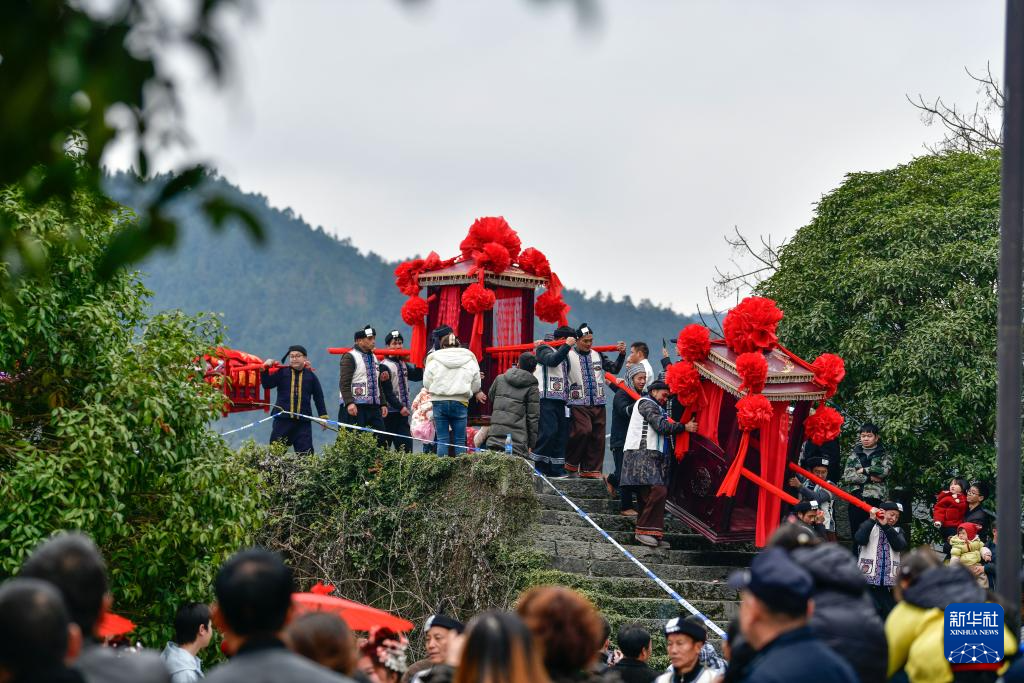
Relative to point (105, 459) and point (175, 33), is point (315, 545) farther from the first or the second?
point (175, 33)

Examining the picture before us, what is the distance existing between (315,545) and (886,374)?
7.35 meters

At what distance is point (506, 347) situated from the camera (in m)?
18.6

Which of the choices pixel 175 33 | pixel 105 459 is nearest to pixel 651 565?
pixel 105 459

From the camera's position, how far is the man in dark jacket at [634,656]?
9.05 metres

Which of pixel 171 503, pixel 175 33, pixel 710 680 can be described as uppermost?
pixel 175 33

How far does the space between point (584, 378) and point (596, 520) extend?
6.10 feet

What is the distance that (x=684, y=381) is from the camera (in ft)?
50.9

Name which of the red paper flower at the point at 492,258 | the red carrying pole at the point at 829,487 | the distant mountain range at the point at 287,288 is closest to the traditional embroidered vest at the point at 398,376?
the red paper flower at the point at 492,258

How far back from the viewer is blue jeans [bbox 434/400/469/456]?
1718cm

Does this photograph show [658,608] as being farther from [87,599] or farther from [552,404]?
[87,599]

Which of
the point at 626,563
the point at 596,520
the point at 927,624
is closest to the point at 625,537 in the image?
the point at 596,520

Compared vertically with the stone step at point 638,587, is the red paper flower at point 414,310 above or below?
above

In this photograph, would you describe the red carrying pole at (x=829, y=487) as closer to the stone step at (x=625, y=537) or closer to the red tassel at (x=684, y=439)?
the red tassel at (x=684, y=439)

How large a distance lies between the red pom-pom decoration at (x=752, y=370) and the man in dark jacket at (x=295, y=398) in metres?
5.90
